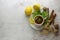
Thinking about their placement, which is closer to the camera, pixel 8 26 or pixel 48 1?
pixel 8 26

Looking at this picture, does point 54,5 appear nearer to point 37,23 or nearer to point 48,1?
point 48,1

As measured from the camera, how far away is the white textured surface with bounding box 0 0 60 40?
3.79 ft

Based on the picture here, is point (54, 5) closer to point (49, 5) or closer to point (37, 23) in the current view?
point (49, 5)

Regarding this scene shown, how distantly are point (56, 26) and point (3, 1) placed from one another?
497 mm

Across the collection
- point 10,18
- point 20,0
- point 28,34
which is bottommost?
point 28,34

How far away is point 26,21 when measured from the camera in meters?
1.22

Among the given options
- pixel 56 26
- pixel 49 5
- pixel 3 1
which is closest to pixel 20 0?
pixel 3 1

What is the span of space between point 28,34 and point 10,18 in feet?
0.65

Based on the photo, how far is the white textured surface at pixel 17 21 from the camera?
115cm

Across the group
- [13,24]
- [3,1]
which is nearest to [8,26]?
[13,24]

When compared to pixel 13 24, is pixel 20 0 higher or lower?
higher

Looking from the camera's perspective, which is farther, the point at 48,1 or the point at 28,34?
the point at 48,1

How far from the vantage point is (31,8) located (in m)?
1.23

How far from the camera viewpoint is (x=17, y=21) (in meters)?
1.22
